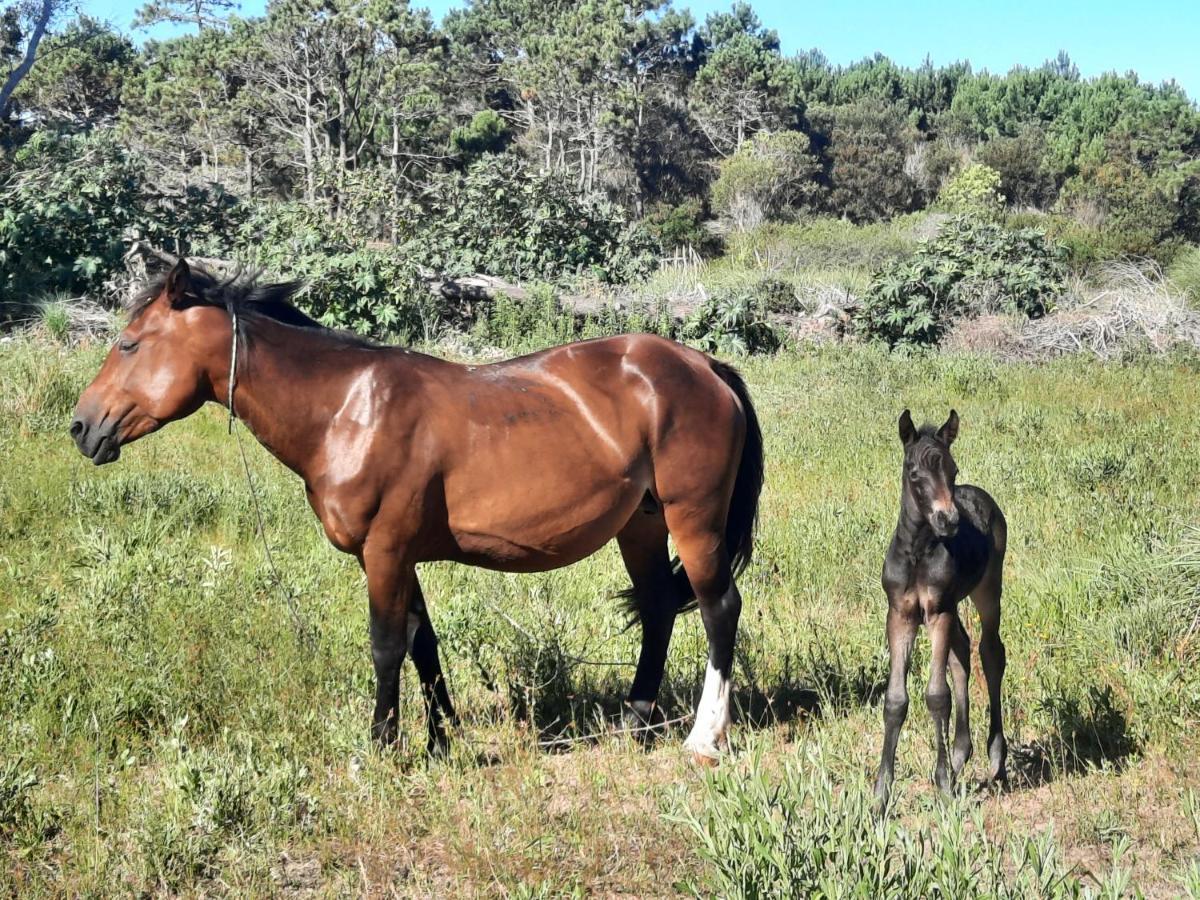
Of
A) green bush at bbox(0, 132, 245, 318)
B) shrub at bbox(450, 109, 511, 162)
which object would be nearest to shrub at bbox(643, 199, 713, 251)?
shrub at bbox(450, 109, 511, 162)

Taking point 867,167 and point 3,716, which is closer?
point 3,716

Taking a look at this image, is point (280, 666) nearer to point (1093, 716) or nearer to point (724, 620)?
point (724, 620)

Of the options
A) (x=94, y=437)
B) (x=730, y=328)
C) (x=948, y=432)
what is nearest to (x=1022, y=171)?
(x=730, y=328)

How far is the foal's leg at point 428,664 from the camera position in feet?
16.0

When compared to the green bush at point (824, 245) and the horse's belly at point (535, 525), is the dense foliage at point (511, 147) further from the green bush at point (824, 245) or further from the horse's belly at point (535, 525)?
the horse's belly at point (535, 525)

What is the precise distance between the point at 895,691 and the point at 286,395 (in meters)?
2.64

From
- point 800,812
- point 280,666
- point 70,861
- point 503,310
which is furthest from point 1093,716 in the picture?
point 503,310

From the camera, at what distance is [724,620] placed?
5.18 m

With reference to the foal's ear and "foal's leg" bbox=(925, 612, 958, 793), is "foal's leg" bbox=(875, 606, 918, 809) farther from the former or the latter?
the foal's ear

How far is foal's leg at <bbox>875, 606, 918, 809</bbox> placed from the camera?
13.5 feet

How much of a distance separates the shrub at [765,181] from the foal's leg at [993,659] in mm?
38623

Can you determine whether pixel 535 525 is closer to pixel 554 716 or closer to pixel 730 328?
pixel 554 716

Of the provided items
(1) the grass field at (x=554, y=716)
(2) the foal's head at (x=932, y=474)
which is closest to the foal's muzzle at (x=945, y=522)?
(2) the foal's head at (x=932, y=474)

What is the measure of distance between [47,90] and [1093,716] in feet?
155
